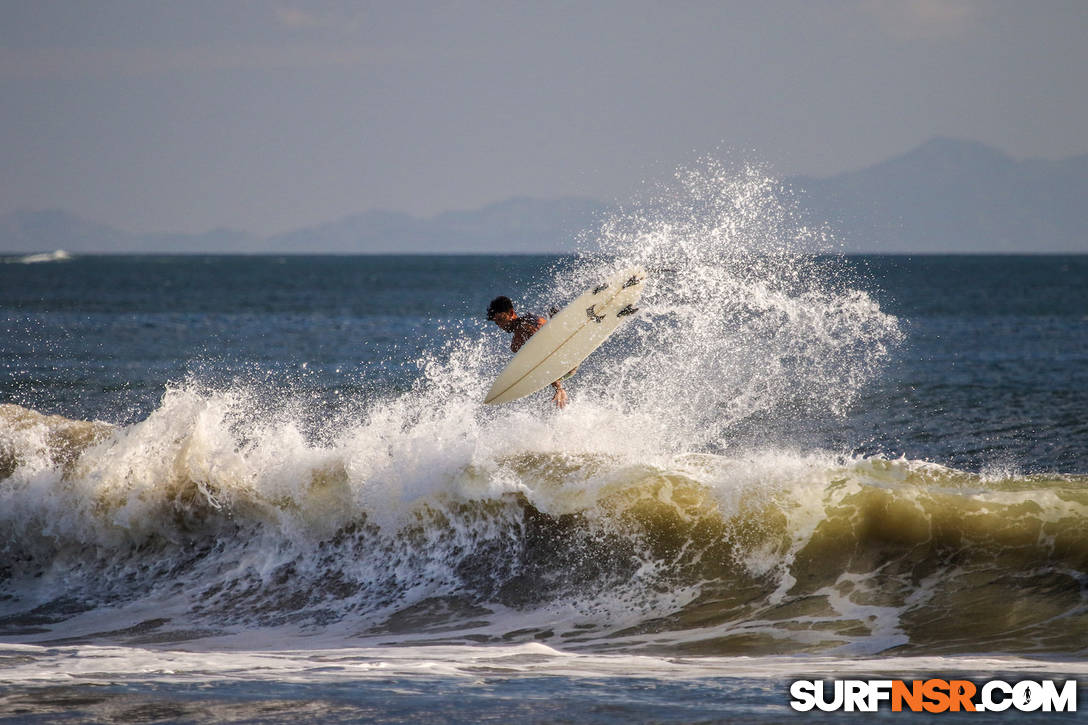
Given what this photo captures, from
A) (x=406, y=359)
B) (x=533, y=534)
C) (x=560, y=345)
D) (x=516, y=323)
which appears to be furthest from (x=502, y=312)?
(x=406, y=359)

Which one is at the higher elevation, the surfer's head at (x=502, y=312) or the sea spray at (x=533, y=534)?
the surfer's head at (x=502, y=312)

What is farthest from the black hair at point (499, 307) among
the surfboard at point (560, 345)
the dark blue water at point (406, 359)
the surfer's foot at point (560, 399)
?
the dark blue water at point (406, 359)

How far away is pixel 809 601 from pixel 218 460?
6.05m

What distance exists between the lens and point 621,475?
10109 millimetres

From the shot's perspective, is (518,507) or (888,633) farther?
(518,507)

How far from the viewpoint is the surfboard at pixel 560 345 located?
11.7 meters

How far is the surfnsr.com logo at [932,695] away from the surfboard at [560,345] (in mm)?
5621

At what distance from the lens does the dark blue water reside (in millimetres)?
16969

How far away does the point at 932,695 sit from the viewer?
20.8ft

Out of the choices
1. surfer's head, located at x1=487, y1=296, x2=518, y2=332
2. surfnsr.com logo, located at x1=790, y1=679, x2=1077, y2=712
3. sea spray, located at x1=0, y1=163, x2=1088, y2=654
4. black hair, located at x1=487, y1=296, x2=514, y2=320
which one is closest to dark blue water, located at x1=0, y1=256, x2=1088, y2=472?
sea spray, located at x1=0, y1=163, x2=1088, y2=654

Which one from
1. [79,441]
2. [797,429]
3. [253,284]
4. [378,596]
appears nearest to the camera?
[378,596]

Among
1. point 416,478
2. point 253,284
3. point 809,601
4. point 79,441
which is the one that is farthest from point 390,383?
point 253,284

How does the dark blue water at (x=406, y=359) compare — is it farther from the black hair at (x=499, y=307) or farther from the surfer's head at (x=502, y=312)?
the black hair at (x=499, y=307)

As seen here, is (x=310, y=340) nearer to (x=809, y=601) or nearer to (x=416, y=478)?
(x=416, y=478)
